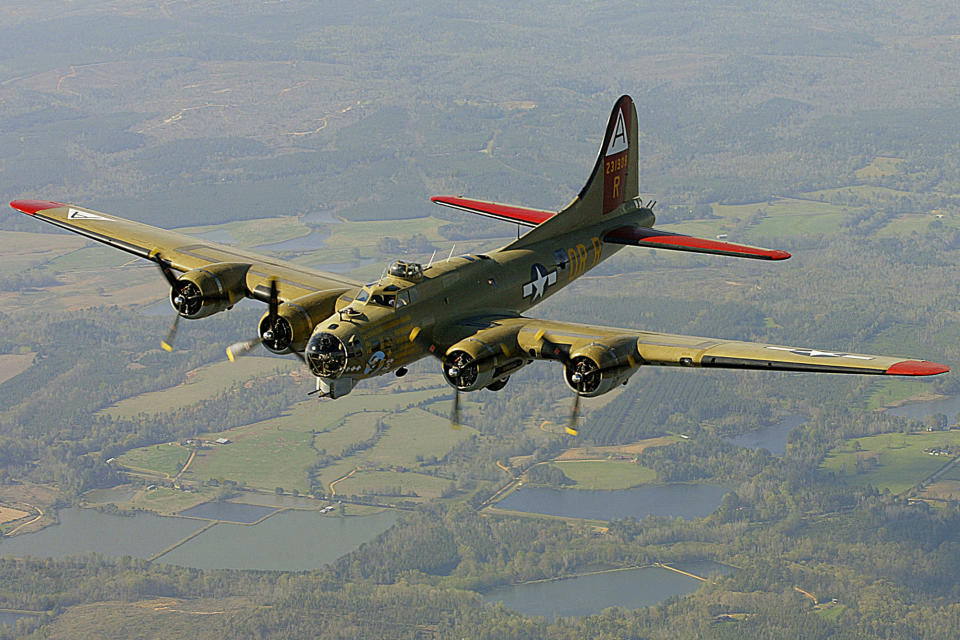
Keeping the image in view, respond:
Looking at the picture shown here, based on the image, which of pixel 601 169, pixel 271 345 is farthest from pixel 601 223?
pixel 271 345

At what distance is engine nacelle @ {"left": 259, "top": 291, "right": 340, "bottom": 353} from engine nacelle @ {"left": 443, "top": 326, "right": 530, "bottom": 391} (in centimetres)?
631

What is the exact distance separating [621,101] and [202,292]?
86.0ft

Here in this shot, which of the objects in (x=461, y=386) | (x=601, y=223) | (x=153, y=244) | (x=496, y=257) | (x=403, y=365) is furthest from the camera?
(x=601, y=223)

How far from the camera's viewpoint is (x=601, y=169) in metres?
58.5

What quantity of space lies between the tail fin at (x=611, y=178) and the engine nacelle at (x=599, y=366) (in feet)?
50.3

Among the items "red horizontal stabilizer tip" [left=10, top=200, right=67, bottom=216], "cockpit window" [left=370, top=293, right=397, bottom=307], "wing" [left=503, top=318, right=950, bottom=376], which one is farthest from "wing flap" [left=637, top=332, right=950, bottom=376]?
"red horizontal stabilizer tip" [left=10, top=200, right=67, bottom=216]

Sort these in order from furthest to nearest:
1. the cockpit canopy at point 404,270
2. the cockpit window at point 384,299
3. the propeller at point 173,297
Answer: the propeller at point 173,297, the cockpit canopy at point 404,270, the cockpit window at point 384,299

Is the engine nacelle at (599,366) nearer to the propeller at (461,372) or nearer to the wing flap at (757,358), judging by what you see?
the wing flap at (757,358)

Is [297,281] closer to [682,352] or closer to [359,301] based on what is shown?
[359,301]

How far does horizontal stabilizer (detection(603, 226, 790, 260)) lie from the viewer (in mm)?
49688

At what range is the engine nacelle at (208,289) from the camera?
47.6 metres

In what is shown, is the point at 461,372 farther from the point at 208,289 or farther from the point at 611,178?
the point at 611,178

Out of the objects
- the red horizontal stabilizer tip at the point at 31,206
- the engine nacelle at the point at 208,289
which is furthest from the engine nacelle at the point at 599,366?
the red horizontal stabilizer tip at the point at 31,206

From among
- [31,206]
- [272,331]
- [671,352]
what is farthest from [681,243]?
[31,206]
